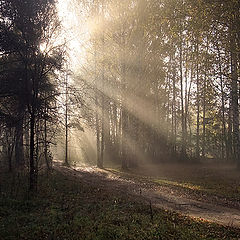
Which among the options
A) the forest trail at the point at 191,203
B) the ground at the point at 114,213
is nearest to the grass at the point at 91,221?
the ground at the point at 114,213

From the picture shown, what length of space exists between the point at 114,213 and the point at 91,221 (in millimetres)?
1204

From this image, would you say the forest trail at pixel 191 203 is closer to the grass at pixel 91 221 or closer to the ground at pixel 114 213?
the ground at pixel 114 213

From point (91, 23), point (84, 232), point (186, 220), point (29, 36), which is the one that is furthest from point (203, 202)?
point (91, 23)

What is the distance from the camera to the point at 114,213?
26.7 ft

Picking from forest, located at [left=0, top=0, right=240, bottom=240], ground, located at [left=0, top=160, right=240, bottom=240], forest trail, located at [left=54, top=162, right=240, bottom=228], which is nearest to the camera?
ground, located at [left=0, top=160, right=240, bottom=240]

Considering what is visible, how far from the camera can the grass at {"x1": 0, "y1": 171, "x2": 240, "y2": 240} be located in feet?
20.2

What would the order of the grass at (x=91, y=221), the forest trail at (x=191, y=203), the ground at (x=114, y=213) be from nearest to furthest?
the grass at (x=91, y=221), the ground at (x=114, y=213), the forest trail at (x=191, y=203)

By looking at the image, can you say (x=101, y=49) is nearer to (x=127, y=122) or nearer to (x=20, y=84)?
(x=127, y=122)

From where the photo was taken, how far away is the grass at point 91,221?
6.16m

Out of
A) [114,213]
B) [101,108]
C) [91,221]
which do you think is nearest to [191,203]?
[114,213]

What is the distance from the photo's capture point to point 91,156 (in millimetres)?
38969

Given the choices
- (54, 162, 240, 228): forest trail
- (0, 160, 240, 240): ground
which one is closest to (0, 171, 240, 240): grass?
(0, 160, 240, 240): ground

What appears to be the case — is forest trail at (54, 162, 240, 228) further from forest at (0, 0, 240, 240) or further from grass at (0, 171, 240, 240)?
grass at (0, 171, 240, 240)

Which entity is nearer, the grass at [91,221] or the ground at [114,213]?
the grass at [91,221]
